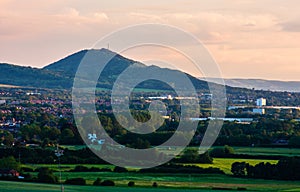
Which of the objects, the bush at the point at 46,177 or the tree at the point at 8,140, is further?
the tree at the point at 8,140

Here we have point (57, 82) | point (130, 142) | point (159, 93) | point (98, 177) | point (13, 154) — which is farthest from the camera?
point (57, 82)

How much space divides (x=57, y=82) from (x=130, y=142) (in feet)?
341

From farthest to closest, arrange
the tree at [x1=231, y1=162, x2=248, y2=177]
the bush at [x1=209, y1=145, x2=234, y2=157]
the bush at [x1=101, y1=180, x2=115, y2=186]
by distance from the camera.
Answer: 1. the bush at [x1=209, y1=145, x2=234, y2=157]
2. the tree at [x1=231, y1=162, x2=248, y2=177]
3. the bush at [x1=101, y1=180, x2=115, y2=186]

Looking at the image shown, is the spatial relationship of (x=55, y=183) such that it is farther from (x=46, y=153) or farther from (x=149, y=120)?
(x=149, y=120)

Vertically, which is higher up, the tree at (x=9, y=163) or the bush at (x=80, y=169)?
the tree at (x=9, y=163)

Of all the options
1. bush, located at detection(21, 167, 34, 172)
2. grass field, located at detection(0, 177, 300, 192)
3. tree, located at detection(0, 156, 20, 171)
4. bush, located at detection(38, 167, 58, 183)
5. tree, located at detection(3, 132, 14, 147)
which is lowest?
grass field, located at detection(0, 177, 300, 192)

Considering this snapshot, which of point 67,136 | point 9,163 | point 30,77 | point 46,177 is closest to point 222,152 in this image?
point 67,136

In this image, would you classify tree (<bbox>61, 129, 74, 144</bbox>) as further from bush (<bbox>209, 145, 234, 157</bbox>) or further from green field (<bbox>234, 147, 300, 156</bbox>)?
green field (<bbox>234, 147, 300, 156</bbox>)

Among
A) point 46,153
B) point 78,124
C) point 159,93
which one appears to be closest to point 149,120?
point 78,124

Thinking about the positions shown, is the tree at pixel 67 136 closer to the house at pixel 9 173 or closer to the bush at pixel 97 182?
the house at pixel 9 173

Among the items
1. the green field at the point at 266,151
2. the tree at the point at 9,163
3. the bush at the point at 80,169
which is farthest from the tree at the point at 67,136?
the bush at the point at 80,169

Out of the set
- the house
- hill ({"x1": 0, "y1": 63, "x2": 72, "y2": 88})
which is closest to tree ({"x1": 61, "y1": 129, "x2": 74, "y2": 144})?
the house

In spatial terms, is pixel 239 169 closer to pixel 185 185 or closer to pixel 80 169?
pixel 185 185

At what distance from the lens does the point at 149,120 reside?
6391 cm
